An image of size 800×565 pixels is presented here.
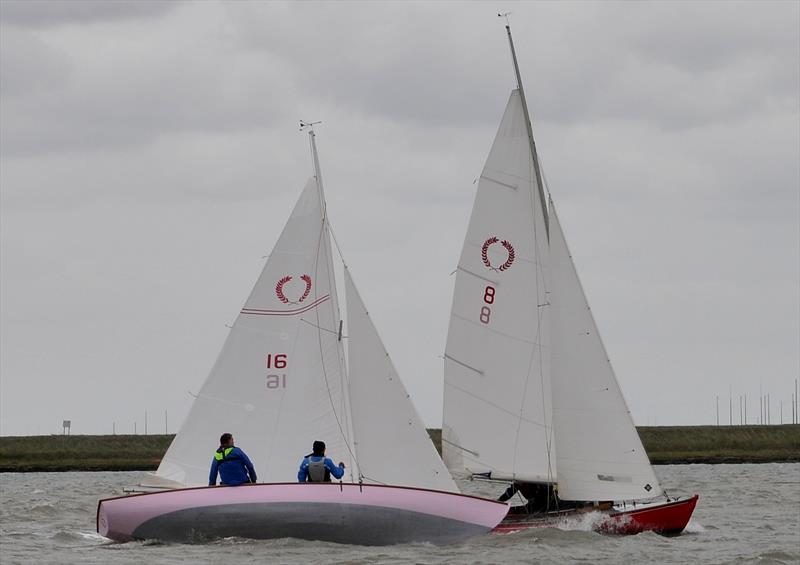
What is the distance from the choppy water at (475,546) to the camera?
30.9 m

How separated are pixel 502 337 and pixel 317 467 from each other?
6398 millimetres

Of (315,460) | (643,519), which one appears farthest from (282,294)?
A: (643,519)

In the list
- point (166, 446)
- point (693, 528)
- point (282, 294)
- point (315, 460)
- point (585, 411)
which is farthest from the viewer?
point (166, 446)

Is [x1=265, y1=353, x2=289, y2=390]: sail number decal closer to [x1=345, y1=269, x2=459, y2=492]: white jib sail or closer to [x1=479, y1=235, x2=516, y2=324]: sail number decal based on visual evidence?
[x1=345, y1=269, x2=459, y2=492]: white jib sail

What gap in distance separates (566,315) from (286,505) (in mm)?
8867

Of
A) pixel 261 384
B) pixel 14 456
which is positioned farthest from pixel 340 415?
pixel 14 456

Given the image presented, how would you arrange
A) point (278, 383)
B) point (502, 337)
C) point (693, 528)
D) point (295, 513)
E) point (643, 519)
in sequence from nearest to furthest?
1. point (295, 513)
2. point (278, 383)
3. point (643, 519)
4. point (502, 337)
5. point (693, 528)

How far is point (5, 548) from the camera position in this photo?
33.5 m

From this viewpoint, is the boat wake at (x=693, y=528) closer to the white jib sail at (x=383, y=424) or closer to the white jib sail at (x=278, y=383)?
the white jib sail at (x=383, y=424)

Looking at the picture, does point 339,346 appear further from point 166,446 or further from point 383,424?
point 166,446

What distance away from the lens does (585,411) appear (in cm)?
3734

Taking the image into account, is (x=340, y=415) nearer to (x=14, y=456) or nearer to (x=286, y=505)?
(x=286, y=505)

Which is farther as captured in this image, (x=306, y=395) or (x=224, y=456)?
(x=306, y=395)

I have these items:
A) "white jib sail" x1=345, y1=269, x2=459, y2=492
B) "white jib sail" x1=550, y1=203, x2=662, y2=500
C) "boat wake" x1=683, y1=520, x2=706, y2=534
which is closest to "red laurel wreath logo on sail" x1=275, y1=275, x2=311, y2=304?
"white jib sail" x1=345, y1=269, x2=459, y2=492
